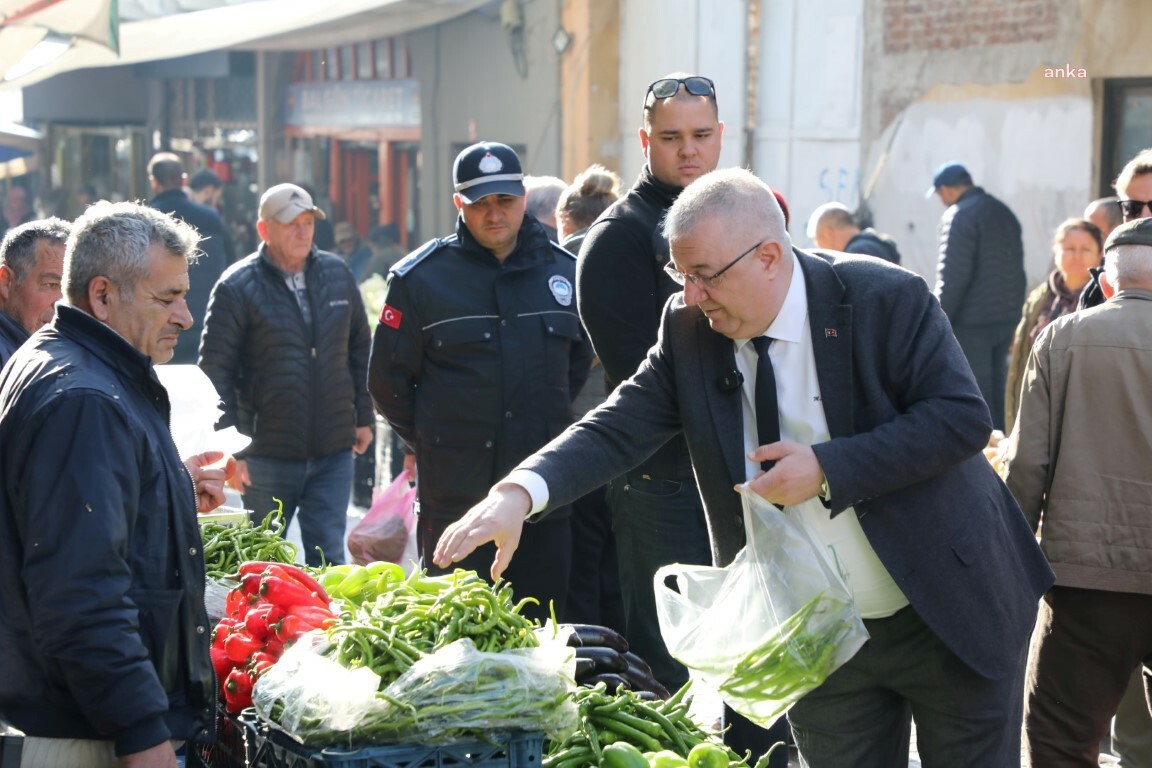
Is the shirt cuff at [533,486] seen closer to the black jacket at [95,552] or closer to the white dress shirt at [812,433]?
the white dress shirt at [812,433]

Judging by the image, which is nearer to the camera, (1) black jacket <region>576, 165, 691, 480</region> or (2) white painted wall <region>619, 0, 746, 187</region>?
(1) black jacket <region>576, 165, 691, 480</region>

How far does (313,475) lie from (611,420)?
13.0 feet

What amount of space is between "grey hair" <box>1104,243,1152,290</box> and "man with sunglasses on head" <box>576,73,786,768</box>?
140 cm

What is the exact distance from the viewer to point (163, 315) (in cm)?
326

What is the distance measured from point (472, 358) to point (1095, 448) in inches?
88.8

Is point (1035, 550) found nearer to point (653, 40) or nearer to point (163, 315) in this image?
point (163, 315)

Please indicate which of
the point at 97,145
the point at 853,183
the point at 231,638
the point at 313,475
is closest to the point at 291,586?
the point at 231,638

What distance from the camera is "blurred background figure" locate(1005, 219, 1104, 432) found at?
24.0 ft

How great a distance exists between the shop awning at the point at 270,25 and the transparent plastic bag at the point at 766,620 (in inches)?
404

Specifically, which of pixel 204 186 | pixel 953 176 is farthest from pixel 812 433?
pixel 204 186

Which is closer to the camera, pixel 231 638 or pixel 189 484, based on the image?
pixel 189 484

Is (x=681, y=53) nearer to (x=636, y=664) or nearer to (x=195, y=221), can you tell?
(x=195, y=221)

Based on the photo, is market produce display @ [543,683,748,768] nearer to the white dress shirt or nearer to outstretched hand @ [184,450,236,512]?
the white dress shirt

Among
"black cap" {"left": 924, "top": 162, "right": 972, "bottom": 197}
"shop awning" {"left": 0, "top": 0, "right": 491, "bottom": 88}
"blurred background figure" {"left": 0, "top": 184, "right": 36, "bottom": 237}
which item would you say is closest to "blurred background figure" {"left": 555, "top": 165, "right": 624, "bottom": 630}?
"black cap" {"left": 924, "top": 162, "right": 972, "bottom": 197}
